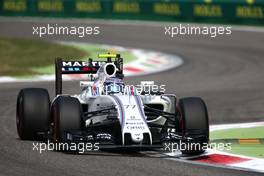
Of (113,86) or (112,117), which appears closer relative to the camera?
(112,117)

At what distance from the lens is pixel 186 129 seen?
38.4 feet

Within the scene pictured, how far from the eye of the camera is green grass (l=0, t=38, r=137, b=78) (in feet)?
76.2

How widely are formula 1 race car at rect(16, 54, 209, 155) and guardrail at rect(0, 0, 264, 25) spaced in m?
22.6

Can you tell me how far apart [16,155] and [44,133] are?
1086mm

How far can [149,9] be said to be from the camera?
37.1 metres

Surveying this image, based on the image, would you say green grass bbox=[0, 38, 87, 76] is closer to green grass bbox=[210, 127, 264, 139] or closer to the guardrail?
the guardrail

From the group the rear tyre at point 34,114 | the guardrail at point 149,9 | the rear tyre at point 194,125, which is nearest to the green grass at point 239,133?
the rear tyre at point 194,125

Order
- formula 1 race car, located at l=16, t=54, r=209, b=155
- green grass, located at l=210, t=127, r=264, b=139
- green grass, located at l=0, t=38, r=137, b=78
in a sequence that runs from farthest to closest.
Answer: green grass, located at l=0, t=38, r=137, b=78 → green grass, located at l=210, t=127, r=264, b=139 → formula 1 race car, located at l=16, t=54, r=209, b=155

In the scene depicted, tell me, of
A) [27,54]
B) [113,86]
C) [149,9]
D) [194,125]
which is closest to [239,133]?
[194,125]

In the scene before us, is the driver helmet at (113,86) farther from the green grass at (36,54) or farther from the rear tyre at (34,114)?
the green grass at (36,54)

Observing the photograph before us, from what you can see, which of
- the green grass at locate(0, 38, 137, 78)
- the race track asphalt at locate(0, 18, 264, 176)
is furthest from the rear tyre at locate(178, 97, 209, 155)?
the green grass at locate(0, 38, 137, 78)

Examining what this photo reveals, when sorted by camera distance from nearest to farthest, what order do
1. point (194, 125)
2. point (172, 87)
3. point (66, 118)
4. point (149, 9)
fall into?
1. point (66, 118)
2. point (194, 125)
3. point (172, 87)
4. point (149, 9)

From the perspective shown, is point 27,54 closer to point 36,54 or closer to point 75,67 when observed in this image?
point 36,54

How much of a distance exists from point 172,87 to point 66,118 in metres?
8.80
